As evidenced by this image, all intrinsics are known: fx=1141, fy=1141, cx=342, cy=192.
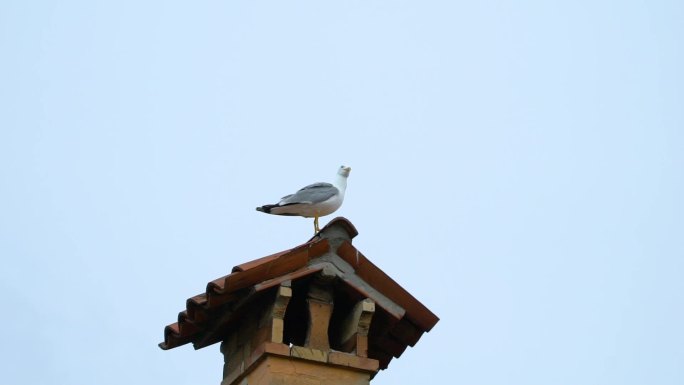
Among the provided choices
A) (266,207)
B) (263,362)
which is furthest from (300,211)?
(263,362)

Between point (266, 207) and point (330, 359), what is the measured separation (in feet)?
7.06

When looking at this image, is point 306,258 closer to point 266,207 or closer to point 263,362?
point 263,362

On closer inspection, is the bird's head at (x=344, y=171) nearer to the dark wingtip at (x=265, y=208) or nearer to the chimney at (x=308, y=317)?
the dark wingtip at (x=265, y=208)

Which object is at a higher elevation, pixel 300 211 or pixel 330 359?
pixel 300 211

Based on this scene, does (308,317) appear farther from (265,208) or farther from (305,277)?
(265,208)

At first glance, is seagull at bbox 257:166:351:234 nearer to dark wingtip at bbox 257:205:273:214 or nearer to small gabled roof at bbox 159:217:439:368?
dark wingtip at bbox 257:205:273:214

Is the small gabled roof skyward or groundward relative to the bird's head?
groundward

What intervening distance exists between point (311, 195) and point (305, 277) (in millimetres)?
1621

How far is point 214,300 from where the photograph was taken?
7.73 m

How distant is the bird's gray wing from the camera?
9414 mm

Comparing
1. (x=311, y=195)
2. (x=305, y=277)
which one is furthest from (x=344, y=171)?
(x=305, y=277)

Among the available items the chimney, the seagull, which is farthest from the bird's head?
the chimney

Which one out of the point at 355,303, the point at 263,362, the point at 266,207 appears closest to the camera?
the point at 263,362

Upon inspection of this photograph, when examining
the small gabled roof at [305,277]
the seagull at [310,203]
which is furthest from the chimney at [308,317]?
the seagull at [310,203]
